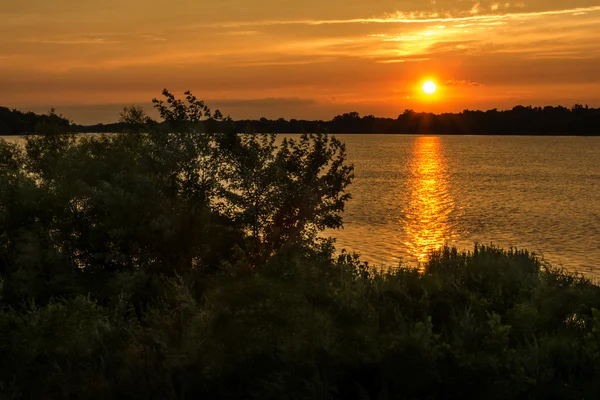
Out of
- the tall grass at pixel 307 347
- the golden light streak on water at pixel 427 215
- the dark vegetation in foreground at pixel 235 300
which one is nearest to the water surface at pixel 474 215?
the golden light streak on water at pixel 427 215

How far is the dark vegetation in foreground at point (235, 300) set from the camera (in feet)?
34.1

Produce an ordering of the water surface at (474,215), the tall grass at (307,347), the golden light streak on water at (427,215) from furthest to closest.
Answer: the golden light streak on water at (427,215) < the water surface at (474,215) < the tall grass at (307,347)

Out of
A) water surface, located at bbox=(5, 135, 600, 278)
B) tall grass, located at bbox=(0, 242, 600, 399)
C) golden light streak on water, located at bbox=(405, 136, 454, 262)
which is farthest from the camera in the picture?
golden light streak on water, located at bbox=(405, 136, 454, 262)

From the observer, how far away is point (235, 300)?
38.9ft

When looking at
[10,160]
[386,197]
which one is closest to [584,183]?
[386,197]

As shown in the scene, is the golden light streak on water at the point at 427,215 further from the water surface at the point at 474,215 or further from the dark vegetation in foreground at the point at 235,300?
the dark vegetation in foreground at the point at 235,300

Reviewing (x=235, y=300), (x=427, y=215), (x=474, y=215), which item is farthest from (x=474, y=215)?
(x=235, y=300)

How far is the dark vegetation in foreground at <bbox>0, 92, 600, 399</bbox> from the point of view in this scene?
34.1 ft

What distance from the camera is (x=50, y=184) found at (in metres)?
20.4

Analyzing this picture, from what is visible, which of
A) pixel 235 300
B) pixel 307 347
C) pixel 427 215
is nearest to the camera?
pixel 307 347

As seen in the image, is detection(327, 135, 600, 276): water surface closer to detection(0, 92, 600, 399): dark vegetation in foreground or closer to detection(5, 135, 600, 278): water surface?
detection(5, 135, 600, 278): water surface

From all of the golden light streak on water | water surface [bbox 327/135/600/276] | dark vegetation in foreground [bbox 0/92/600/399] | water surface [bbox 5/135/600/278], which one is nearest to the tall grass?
dark vegetation in foreground [bbox 0/92/600/399]

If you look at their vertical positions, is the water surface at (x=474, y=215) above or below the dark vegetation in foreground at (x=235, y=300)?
below

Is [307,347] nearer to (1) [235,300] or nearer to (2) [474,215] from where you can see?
(1) [235,300]
